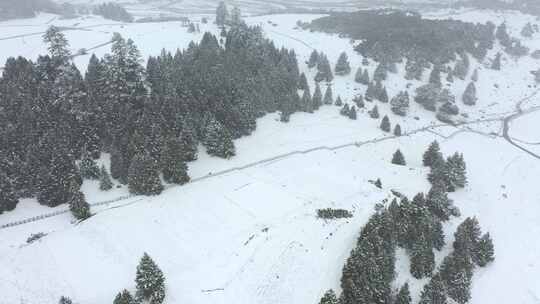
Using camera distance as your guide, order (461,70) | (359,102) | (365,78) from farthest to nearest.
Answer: (461,70) → (365,78) → (359,102)

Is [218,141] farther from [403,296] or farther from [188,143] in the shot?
[403,296]

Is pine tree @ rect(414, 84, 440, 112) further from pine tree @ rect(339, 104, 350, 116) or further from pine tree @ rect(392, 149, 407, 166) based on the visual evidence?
pine tree @ rect(392, 149, 407, 166)

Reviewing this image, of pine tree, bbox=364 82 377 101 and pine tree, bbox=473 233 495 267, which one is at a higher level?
pine tree, bbox=364 82 377 101

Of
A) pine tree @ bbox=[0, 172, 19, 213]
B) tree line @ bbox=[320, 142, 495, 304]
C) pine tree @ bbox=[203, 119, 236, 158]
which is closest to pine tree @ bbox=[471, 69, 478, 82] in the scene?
tree line @ bbox=[320, 142, 495, 304]

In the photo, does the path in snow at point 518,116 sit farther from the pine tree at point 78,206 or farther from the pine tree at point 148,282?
the pine tree at point 78,206

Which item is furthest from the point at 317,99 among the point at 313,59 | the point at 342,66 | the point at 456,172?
the point at 456,172

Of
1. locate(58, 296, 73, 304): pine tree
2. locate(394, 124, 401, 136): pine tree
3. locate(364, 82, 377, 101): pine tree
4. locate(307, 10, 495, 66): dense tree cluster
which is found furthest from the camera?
locate(307, 10, 495, 66): dense tree cluster
